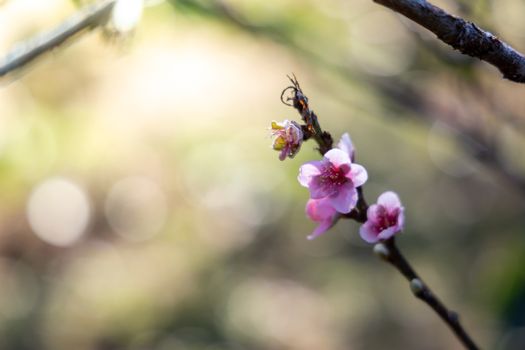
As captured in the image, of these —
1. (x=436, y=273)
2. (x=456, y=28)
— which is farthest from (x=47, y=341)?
(x=456, y=28)

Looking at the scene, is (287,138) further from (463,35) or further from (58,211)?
(58,211)

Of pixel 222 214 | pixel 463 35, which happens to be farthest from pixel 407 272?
pixel 222 214

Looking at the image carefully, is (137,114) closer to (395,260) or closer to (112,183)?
(112,183)

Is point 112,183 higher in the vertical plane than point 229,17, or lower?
lower

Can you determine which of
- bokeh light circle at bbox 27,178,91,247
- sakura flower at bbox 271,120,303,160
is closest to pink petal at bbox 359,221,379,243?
sakura flower at bbox 271,120,303,160

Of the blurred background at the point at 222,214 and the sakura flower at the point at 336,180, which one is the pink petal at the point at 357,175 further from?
the blurred background at the point at 222,214

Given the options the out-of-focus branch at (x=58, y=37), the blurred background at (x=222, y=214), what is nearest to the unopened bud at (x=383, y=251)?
the out-of-focus branch at (x=58, y=37)
